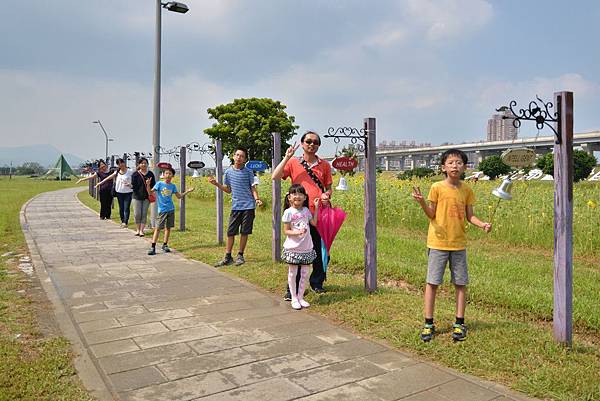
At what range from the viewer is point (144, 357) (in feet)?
13.0

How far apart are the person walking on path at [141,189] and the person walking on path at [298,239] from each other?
6.45 m

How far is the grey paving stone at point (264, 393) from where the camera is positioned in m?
3.25

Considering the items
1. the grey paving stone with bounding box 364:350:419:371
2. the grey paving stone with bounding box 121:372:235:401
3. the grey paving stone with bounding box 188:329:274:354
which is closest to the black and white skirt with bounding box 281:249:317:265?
the grey paving stone with bounding box 188:329:274:354

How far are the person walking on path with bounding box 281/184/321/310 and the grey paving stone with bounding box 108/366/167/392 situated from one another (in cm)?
196

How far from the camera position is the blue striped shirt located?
7.51 metres

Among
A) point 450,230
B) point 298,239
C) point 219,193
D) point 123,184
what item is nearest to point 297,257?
point 298,239

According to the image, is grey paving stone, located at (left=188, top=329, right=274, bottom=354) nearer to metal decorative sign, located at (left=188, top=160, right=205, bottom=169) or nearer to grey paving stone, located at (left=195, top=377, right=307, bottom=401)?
grey paving stone, located at (left=195, top=377, right=307, bottom=401)

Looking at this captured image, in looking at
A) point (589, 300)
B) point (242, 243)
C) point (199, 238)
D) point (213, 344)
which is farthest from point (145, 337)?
point (199, 238)

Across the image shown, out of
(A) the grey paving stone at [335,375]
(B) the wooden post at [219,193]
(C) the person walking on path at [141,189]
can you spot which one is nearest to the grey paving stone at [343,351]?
(A) the grey paving stone at [335,375]

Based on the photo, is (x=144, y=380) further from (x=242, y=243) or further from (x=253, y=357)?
(x=242, y=243)

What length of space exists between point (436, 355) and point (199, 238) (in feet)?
23.7

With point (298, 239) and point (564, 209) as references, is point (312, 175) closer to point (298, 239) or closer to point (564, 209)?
point (298, 239)

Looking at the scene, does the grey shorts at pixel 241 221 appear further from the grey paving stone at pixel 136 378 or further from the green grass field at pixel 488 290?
the grey paving stone at pixel 136 378

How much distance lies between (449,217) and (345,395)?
5.70 ft
